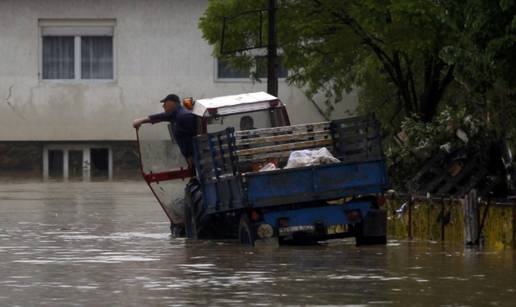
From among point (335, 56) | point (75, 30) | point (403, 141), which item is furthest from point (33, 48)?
point (403, 141)

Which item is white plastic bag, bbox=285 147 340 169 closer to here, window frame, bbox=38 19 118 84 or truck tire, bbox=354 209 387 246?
truck tire, bbox=354 209 387 246

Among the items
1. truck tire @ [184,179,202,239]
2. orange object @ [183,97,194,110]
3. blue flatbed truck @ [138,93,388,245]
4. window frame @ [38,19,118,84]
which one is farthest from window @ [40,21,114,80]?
blue flatbed truck @ [138,93,388,245]

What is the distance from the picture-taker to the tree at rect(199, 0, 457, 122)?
29812 millimetres

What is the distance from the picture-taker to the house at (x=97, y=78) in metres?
54.6

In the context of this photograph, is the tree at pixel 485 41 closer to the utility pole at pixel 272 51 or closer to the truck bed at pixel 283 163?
the truck bed at pixel 283 163

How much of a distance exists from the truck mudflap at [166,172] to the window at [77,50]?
30.1 metres

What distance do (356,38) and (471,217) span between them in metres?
10.3

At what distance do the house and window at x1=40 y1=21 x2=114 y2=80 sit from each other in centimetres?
3

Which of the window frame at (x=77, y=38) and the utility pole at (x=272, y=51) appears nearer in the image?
the utility pole at (x=272, y=51)

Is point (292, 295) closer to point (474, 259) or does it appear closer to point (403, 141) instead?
point (474, 259)

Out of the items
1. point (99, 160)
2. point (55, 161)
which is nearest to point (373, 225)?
point (99, 160)

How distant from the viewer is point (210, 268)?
1848 centimetres

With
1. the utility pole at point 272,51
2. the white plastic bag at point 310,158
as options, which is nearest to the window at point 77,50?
the utility pole at point 272,51

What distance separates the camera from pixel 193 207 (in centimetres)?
2355
